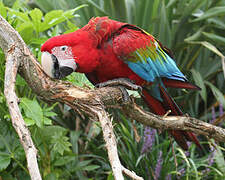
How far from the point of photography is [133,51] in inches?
36.0

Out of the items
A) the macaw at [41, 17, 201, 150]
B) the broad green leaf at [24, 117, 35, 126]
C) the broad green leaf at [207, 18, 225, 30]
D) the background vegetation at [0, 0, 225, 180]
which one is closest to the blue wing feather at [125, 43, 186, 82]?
the macaw at [41, 17, 201, 150]

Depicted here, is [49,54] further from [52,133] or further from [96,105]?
[52,133]

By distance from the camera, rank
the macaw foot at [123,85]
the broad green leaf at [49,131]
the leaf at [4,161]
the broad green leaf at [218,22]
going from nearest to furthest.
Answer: the macaw foot at [123,85] < the leaf at [4,161] < the broad green leaf at [49,131] < the broad green leaf at [218,22]

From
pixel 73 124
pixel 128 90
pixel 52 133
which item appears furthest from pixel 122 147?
pixel 128 90

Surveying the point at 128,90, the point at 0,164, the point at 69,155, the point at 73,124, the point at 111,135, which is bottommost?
the point at 73,124

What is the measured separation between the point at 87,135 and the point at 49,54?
0.84m

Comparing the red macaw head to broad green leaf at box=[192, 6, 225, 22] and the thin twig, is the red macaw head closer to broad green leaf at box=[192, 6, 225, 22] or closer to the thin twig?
the thin twig

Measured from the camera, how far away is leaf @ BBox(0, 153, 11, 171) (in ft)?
3.28

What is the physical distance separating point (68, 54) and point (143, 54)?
0.26 metres

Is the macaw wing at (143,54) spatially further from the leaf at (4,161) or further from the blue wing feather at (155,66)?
the leaf at (4,161)

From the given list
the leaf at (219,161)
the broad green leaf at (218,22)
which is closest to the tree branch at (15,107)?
the leaf at (219,161)

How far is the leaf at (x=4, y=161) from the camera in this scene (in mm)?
1000

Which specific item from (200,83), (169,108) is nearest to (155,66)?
(169,108)

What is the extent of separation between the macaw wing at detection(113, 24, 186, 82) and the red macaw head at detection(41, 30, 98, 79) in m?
0.08
